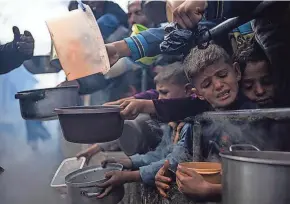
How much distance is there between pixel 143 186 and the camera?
6.61 ft

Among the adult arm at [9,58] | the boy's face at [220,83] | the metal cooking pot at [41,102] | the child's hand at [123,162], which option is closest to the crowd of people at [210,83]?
the boy's face at [220,83]

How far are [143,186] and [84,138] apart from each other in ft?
2.15

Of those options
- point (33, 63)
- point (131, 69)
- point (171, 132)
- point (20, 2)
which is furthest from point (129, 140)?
point (20, 2)

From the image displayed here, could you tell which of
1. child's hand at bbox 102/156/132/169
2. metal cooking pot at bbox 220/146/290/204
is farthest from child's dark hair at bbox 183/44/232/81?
child's hand at bbox 102/156/132/169

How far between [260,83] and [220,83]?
19cm

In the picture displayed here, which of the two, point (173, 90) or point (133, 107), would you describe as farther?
point (173, 90)

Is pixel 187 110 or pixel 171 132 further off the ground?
pixel 187 110

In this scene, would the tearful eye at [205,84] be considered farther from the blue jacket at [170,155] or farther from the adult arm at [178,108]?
the blue jacket at [170,155]

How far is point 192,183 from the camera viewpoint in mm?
1228

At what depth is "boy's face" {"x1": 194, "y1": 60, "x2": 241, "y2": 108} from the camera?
153 centimetres

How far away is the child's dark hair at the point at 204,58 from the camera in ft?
5.11

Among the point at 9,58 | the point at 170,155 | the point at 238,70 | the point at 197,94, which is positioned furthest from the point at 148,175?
the point at 9,58

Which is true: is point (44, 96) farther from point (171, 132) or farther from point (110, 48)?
point (171, 132)

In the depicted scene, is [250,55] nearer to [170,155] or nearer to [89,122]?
[170,155]
